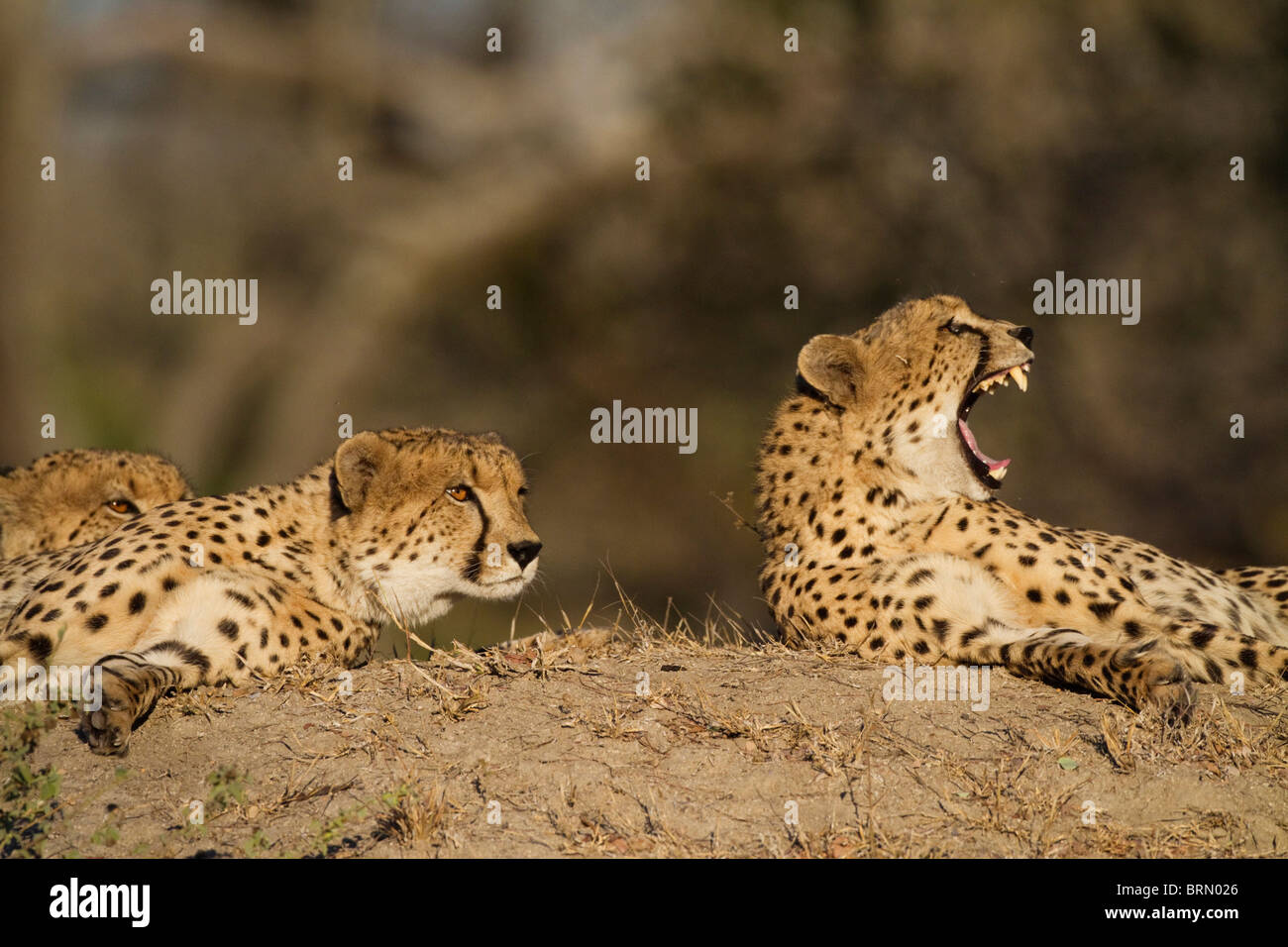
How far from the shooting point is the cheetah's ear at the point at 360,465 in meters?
5.01

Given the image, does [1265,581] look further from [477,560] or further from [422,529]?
[422,529]

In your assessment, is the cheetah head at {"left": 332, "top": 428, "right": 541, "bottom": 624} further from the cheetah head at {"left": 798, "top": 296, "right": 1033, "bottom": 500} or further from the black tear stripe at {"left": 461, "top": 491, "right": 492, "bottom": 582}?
the cheetah head at {"left": 798, "top": 296, "right": 1033, "bottom": 500}

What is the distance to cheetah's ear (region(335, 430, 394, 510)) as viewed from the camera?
5.01 metres

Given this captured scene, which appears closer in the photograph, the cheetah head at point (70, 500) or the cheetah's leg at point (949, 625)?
the cheetah's leg at point (949, 625)

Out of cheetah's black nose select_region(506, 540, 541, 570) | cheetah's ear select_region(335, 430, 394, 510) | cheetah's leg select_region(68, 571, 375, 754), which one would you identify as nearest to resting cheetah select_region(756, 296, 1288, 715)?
cheetah's black nose select_region(506, 540, 541, 570)

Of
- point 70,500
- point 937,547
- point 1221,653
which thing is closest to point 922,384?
point 937,547

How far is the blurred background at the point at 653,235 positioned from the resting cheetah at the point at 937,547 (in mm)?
7247

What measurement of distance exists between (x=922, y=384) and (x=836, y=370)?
1.02 feet

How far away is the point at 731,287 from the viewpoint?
14203 mm

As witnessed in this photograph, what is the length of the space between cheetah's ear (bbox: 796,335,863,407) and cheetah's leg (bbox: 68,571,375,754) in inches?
75.0

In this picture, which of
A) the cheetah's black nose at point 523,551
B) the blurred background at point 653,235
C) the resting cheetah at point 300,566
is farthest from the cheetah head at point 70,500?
the blurred background at point 653,235

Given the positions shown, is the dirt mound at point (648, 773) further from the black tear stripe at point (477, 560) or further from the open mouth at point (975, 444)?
the open mouth at point (975, 444)

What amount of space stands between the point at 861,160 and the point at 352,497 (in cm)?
1002

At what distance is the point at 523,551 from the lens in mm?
5059
